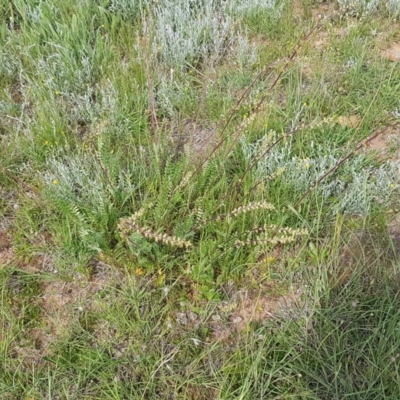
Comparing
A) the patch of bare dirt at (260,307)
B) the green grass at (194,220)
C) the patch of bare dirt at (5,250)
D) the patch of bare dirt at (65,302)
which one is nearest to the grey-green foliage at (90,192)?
the green grass at (194,220)

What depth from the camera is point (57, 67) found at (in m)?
3.85

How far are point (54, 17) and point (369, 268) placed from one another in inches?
134

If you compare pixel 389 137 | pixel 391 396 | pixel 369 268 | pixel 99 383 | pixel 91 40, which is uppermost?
pixel 91 40

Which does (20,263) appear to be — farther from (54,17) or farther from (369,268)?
(54,17)

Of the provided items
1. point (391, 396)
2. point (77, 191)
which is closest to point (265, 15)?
point (77, 191)

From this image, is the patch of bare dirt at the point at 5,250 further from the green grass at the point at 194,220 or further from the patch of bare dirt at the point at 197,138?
the patch of bare dirt at the point at 197,138

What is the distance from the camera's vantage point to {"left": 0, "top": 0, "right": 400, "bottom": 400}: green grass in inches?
93.0

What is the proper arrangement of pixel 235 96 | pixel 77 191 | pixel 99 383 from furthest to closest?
pixel 235 96, pixel 77 191, pixel 99 383

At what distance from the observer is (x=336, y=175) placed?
3.10 meters

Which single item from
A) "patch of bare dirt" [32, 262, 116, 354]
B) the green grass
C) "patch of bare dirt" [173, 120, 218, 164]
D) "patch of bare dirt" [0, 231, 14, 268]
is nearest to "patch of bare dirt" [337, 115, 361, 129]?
the green grass

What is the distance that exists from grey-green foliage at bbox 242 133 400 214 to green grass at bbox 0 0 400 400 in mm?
15

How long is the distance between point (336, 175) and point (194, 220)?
1.05 metres

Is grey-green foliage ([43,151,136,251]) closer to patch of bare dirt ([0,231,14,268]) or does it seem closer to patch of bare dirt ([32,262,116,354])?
patch of bare dirt ([32,262,116,354])

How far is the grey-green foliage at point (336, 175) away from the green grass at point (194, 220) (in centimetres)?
1
